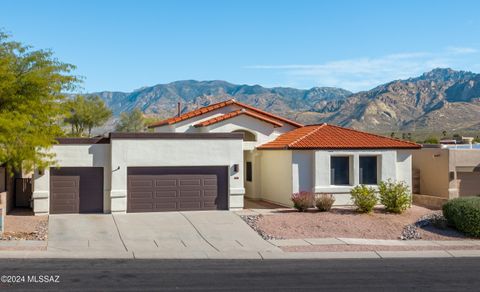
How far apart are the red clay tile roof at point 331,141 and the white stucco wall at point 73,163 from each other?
8366mm

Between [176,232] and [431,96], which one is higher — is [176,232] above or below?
below

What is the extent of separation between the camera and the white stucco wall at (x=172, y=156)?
27.3 m

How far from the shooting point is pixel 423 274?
648 inches

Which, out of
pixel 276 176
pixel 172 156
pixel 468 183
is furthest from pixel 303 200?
pixel 468 183

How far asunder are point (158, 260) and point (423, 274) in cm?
750

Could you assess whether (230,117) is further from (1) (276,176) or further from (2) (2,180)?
(2) (2,180)

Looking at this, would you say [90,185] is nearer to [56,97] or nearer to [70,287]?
[56,97]

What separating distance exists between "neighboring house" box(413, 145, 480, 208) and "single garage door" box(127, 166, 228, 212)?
37.2 feet

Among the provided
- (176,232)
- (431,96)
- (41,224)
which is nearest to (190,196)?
(176,232)

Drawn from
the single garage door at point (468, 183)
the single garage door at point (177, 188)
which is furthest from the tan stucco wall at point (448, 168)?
the single garage door at point (177, 188)

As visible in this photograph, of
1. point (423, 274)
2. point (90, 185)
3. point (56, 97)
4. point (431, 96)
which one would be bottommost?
point (423, 274)

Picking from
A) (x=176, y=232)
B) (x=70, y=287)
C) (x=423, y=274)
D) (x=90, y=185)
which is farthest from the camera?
(x=90, y=185)

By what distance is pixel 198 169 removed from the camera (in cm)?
2858

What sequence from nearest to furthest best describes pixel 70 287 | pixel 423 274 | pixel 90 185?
pixel 70 287 → pixel 423 274 → pixel 90 185
